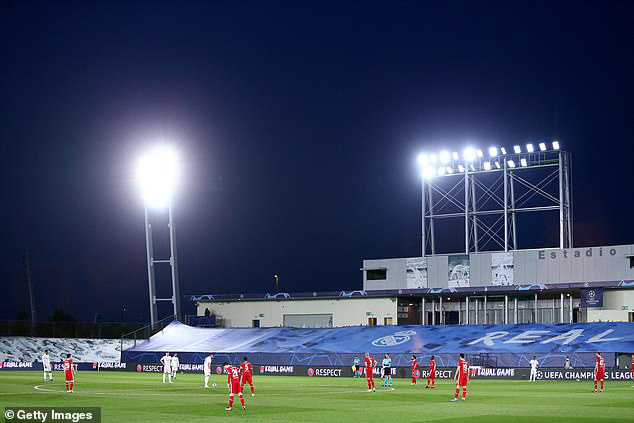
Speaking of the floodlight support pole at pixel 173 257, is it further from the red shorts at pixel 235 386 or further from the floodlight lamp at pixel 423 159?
the red shorts at pixel 235 386

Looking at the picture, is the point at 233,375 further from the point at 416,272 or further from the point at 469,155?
the point at 416,272

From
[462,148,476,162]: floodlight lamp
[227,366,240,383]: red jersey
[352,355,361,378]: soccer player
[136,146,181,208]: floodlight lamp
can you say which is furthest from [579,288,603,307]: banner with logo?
[227,366,240,383]: red jersey

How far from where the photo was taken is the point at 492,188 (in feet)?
275

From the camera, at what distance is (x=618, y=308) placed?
254 ft

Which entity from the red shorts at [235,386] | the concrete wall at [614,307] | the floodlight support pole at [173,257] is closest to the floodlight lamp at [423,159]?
the concrete wall at [614,307]

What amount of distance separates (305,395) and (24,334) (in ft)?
188

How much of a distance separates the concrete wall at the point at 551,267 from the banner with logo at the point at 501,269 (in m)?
0.35

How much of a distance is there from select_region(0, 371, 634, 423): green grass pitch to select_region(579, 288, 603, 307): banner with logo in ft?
Result: 92.8

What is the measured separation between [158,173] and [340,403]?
4965 centimetres

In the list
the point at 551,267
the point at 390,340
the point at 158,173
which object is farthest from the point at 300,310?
the point at 551,267

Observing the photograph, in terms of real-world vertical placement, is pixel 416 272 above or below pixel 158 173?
below

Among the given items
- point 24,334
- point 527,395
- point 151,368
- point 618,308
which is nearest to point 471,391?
point 527,395

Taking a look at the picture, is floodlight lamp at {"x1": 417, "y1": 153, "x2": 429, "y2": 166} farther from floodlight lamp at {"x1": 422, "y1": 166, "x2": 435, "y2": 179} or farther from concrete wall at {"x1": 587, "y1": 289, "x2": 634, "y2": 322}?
concrete wall at {"x1": 587, "y1": 289, "x2": 634, "y2": 322}

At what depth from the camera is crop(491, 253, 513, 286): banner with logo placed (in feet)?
270
